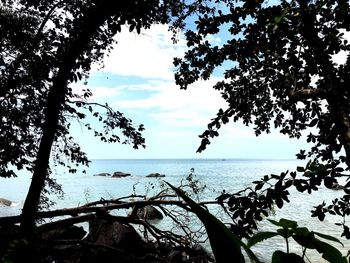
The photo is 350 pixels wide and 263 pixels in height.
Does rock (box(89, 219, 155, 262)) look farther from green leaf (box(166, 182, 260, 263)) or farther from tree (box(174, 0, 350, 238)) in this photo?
green leaf (box(166, 182, 260, 263))

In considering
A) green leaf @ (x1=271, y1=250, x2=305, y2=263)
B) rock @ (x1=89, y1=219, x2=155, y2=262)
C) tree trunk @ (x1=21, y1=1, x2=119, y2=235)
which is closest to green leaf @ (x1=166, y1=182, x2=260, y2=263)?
green leaf @ (x1=271, y1=250, x2=305, y2=263)

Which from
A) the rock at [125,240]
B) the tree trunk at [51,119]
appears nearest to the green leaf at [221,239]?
the tree trunk at [51,119]

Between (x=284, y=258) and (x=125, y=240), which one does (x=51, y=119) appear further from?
(x=125, y=240)

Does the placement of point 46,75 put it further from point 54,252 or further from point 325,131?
point 325,131

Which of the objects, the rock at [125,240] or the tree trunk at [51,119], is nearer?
the tree trunk at [51,119]

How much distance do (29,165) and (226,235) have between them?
8034 millimetres

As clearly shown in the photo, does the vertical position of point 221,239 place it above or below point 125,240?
above

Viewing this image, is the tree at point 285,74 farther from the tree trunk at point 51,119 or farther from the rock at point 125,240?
the rock at point 125,240

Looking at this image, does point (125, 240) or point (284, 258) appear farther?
point (125, 240)

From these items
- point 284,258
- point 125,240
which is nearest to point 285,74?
point 284,258

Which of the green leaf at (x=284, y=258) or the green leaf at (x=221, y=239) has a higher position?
the green leaf at (x=221, y=239)

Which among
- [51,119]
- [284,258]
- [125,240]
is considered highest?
[51,119]

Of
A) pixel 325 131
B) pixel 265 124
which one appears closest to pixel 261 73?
pixel 325 131

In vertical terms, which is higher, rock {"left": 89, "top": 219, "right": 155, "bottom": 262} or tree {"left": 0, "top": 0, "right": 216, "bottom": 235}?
tree {"left": 0, "top": 0, "right": 216, "bottom": 235}
